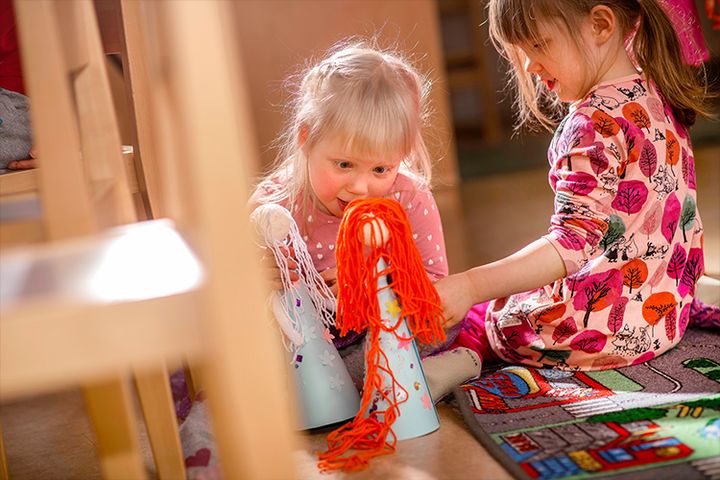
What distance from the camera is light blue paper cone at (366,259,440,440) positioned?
1125 mm

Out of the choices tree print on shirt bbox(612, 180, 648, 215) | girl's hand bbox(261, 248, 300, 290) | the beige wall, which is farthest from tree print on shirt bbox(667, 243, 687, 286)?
the beige wall

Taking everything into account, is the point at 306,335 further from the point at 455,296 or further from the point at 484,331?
the point at 484,331

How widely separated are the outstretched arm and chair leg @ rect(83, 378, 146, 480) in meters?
0.48

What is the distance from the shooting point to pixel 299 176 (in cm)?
143

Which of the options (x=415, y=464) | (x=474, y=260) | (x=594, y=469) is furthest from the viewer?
(x=474, y=260)

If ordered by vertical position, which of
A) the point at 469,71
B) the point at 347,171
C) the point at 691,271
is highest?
the point at 469,71

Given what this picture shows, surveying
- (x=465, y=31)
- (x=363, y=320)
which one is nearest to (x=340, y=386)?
(x=363, y=320)

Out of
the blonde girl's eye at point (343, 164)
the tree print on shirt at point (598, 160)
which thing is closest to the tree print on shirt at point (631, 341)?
the tree print on shirt at point (598, 160)

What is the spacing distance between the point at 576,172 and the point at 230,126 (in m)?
0.77

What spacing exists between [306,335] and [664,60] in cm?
67

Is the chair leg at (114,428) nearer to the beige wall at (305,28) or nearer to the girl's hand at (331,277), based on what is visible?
the girl's hand at (331,277)

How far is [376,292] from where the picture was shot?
113 centimetres

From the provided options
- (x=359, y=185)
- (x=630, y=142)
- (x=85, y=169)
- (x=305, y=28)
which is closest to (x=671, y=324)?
(x=630, y=142)

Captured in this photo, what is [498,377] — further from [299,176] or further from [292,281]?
[299,176]
